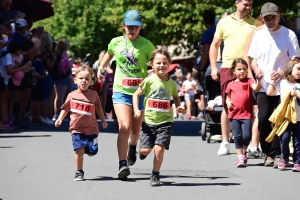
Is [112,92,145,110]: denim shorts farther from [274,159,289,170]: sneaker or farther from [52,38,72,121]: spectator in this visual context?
[52,38,72,121]: spectator

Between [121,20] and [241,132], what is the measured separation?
3488 cm

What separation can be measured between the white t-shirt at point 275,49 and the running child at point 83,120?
264cm

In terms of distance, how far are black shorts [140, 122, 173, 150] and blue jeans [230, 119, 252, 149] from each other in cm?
216

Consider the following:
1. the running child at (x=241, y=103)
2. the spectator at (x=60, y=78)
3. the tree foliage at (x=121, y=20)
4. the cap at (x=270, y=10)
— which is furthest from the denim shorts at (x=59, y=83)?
the cap at (x=270, y=10)

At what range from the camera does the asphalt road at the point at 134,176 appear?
9500 mm

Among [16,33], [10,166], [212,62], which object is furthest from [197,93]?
[10,166]

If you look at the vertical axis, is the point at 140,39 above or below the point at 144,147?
above

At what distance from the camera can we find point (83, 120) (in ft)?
35.1

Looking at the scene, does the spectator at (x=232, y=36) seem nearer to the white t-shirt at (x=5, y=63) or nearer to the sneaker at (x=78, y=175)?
the sneaker at (x=78, y=175)

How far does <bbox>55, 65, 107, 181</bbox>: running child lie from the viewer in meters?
10.6

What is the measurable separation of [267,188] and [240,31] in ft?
12.5

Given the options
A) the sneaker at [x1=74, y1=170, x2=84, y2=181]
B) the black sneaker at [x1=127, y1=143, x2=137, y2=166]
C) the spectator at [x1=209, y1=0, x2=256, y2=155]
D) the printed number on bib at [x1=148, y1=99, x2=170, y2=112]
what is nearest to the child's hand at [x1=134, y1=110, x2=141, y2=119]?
the printed number on bib at [x1=148, y1=99, x2=170, y2=112]

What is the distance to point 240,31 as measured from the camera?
523 inches

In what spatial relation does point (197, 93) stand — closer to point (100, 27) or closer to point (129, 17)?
point (129, 17)
